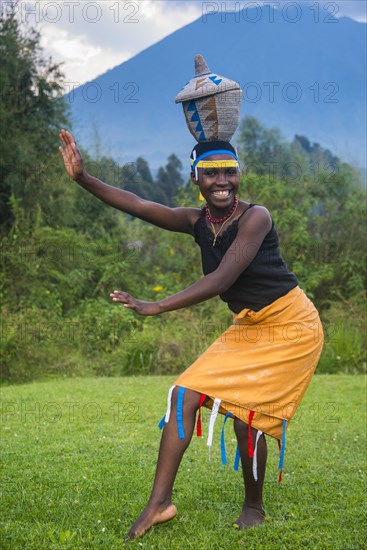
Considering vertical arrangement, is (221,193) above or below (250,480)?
above

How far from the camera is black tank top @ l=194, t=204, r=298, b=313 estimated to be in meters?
4.07

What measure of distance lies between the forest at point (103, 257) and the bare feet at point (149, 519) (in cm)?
675

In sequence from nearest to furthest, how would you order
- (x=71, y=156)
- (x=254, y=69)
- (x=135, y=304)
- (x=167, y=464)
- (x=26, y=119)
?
(x=135, y=304)
(x=167, y=464)
(x=71, y=156)
(x=26, y=119)
(x=254, y=69)

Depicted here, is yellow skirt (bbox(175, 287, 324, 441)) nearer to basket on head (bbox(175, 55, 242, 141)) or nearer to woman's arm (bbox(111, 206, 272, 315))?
woman's arm (bbox(111, 206, 272, 315))

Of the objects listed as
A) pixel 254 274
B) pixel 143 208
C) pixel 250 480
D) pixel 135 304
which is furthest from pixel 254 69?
pixel 135 304

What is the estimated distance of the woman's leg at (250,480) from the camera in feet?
13.4

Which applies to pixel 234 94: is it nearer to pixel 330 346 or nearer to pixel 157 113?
pixel 330 346

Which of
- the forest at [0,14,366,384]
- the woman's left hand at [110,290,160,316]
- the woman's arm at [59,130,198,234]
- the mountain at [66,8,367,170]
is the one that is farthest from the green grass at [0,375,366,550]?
the mountain at [66,8,367,170]

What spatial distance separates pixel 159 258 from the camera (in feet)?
51.3

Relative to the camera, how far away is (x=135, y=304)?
3604mm

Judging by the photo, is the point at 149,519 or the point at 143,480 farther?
the point at 143,480

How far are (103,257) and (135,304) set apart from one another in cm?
1182

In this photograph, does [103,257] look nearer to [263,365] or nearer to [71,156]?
[71,156]

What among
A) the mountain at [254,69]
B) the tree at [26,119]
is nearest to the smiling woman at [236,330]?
the tree at [26,119]
